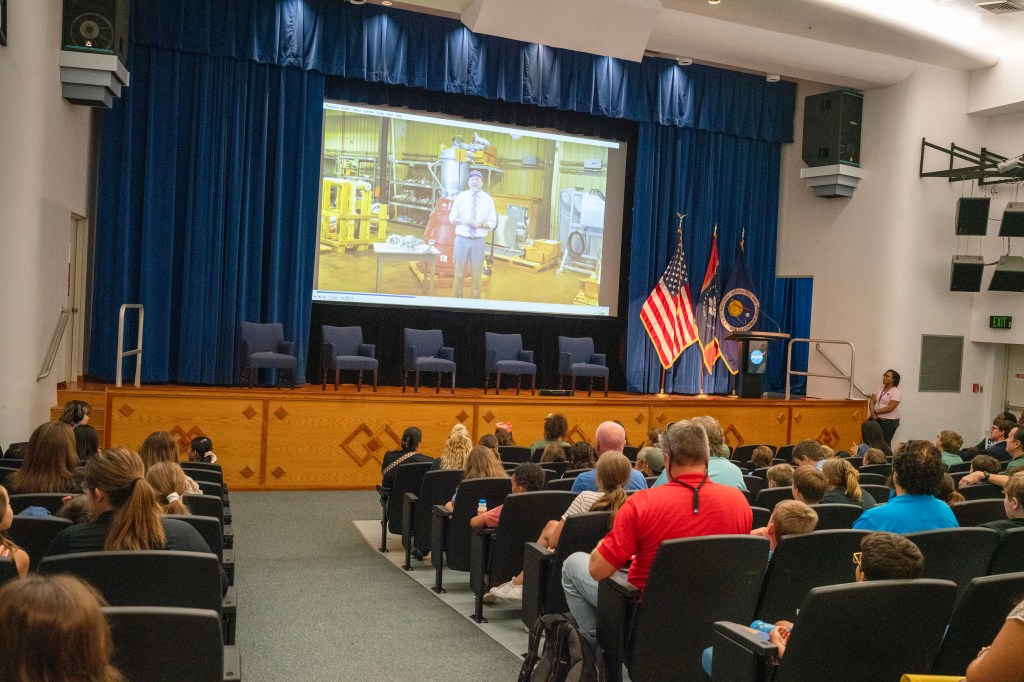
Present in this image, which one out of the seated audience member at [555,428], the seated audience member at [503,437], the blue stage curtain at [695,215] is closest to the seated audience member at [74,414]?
the seated audience member at [503,437]

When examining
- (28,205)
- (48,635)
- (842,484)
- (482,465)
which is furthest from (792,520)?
(28,205)

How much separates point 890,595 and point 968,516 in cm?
232

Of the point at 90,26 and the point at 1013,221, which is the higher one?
the point at 90,26

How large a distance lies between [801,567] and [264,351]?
7.60 m

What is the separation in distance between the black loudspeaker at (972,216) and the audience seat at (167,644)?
38.9 ft

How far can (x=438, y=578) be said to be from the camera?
5395mm

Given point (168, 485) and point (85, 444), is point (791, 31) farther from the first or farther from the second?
point (168, 485)

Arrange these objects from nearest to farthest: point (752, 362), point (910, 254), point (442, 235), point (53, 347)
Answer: point (53, 347) → point (442, 235) → point (752, 362) → point (910, 254)

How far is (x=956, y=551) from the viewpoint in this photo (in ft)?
11.6

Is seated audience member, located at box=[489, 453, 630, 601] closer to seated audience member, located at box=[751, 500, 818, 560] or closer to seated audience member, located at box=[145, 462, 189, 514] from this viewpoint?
seated audience member, located at box=[751, 500, 818, 560]

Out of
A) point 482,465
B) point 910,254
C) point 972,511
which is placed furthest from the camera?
point 910,254

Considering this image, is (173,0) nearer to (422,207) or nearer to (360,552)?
(422,207)

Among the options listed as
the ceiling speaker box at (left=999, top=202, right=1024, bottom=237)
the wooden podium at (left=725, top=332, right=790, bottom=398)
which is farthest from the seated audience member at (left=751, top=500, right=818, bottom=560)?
the ceiling speaker box at (left=999, top=202, right=1024, bottom=237)

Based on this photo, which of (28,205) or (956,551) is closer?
(956,551)
